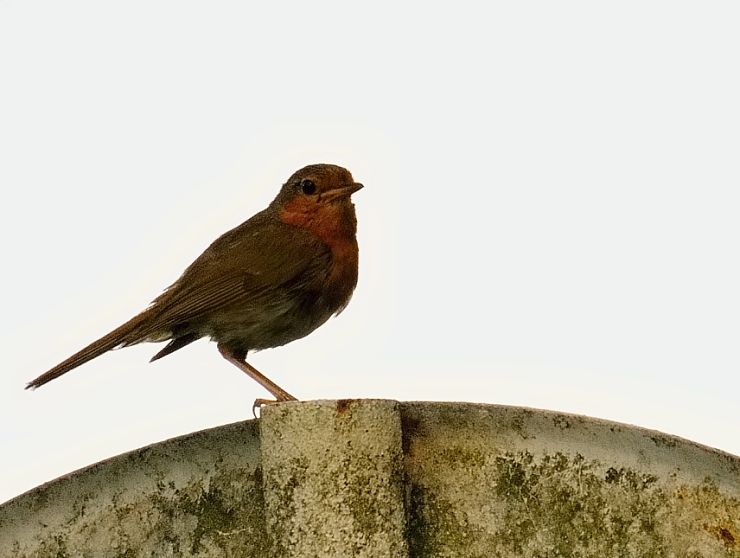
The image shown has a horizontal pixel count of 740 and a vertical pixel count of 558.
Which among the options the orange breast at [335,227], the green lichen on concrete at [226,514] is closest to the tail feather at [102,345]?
the orange breast at [335,227]

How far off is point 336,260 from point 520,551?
2.76m

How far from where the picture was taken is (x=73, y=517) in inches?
139

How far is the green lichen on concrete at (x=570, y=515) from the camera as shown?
3318mm

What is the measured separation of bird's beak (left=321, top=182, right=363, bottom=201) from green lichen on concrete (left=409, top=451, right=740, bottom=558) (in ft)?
9.24

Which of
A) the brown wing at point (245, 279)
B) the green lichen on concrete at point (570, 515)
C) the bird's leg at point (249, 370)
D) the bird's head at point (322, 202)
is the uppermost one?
the bird's head at point (322, 202)

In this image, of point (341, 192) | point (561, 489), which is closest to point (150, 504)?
point (561, 489)

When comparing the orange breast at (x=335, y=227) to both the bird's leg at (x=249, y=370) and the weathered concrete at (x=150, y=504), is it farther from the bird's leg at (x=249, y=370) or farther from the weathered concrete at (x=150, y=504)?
the weathered concrete at (x=150, y=504)

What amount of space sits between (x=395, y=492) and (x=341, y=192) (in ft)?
9.75

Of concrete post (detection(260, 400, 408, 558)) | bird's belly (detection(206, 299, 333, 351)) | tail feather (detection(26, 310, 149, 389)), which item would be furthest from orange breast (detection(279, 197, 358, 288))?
concrete post (detection(260, 400, 408, 558))

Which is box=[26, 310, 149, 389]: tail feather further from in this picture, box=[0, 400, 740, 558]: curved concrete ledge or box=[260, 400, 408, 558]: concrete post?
box=[260, 400, 408, 558]: concrete post

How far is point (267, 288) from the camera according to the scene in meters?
Result: 5.80

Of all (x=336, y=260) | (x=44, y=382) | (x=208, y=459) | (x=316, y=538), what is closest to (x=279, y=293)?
(x=336, y=260)

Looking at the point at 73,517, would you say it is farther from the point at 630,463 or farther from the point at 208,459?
the point at 630,463

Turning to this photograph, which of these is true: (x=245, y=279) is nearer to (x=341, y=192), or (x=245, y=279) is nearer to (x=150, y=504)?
(x=341, y=192)
